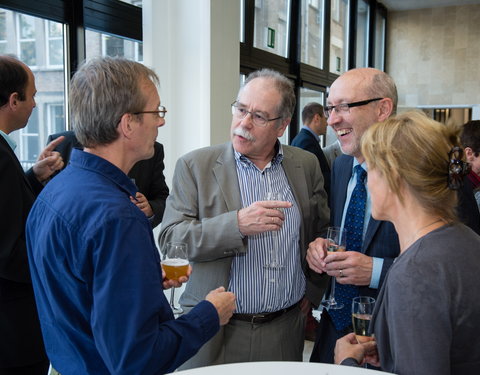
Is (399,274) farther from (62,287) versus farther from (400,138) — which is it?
(62,287)

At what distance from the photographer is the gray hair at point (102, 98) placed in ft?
4.22

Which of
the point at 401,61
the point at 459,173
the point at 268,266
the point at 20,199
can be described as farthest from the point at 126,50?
the point at 401,61

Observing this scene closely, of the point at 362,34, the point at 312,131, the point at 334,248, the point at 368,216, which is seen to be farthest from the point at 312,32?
the point at 334,248

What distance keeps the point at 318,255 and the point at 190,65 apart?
2.35 m

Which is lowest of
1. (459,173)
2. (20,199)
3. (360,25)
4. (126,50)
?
(20,199)

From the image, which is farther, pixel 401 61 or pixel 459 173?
pixel 401 61

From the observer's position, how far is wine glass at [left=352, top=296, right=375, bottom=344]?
1425mm

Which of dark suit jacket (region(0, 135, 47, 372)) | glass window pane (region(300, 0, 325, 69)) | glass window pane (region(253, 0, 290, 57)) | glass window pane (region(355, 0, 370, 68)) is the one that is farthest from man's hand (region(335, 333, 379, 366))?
glass window pane (region(355, 0, 370, 68))

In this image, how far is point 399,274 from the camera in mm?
1142

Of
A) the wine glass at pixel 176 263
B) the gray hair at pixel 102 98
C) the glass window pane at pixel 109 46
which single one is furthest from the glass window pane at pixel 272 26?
the gray hair at pixel 102 98

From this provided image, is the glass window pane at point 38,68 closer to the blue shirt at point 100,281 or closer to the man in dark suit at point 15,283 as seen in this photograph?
the man in dark suit at point 15,283

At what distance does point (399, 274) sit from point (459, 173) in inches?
12.8

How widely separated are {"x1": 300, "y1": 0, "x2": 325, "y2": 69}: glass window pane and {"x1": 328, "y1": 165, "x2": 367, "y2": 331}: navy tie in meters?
5.14

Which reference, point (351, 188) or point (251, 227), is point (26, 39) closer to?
point (251, 227)
